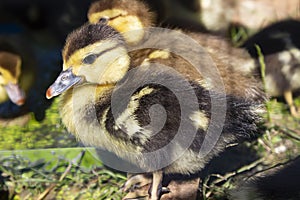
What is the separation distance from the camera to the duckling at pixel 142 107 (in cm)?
193

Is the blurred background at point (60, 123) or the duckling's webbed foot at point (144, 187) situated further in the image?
the blurred background at point (60, 123)

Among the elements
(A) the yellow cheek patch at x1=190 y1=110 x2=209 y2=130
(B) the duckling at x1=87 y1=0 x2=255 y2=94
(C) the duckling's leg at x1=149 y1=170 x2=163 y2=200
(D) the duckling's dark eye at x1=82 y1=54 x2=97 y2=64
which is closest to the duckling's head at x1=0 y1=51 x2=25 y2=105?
(B) the duckling at x1=87 y1=0 x2=255 y2=94

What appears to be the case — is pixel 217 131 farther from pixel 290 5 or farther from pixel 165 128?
pixel 290 5

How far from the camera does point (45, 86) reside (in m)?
2.93

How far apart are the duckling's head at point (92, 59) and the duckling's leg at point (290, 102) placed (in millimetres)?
755

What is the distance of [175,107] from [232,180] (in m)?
0.38

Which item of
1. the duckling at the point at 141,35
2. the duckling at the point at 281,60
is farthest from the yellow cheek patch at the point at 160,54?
the duckling at the point at 281,60

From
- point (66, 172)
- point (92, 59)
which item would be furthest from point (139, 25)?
point (66, 172)

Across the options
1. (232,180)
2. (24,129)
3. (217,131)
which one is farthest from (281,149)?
(24,129)

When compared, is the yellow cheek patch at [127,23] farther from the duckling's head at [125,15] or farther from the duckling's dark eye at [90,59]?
the duckling's dark eye at [90,59]

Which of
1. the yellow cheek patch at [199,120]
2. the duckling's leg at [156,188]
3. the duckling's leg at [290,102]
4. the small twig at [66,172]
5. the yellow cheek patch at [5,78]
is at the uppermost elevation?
the yellow cheek patch at [199,120]

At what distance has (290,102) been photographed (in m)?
2.70

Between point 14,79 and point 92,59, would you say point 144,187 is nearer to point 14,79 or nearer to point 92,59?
point 92,59

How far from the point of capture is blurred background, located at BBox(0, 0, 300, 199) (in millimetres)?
2268
